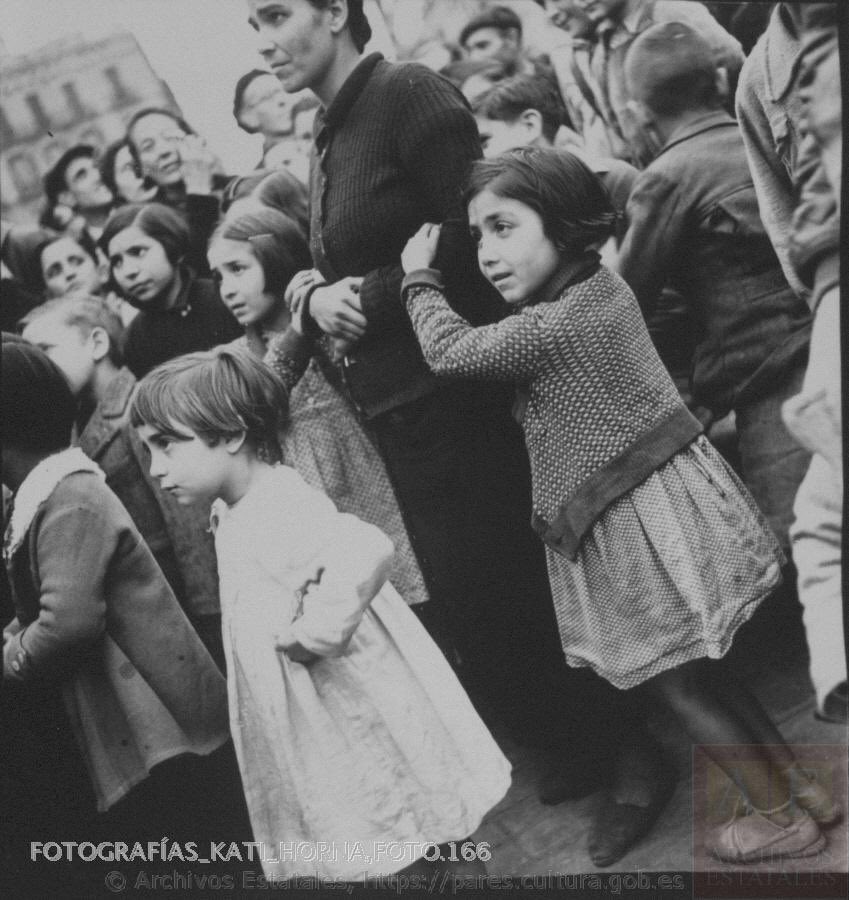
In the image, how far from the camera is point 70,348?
2684 millimetres

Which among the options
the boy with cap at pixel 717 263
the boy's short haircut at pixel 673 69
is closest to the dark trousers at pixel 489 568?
the boy with cap at pixel 717 263

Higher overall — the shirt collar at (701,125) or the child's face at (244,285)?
the child's face at (244,285)

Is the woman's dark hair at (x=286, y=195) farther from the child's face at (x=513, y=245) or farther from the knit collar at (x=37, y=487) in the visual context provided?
the knit collar at (x=37, y=487)

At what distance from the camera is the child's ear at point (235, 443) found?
2.31m

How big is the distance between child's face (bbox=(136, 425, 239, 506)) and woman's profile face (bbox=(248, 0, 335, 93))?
2.63 feet

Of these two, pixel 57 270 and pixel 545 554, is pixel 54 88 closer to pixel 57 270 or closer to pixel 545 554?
pixel 57 270

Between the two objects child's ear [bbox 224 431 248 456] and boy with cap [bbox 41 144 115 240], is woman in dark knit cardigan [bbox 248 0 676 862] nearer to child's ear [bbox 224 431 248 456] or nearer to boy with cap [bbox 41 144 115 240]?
child's ear [bbox 224 431 248 456]

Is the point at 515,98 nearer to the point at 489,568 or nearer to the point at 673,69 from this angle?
the point at 673,69

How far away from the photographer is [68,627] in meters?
2.40

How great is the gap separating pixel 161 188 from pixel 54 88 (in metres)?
0.36

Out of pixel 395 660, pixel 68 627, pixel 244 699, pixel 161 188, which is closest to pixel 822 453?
pixel 395 660

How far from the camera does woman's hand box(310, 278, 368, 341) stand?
94.9 inches

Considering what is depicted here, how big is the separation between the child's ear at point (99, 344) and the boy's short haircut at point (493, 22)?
3.56ft

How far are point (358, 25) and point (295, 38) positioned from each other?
0.15 m
